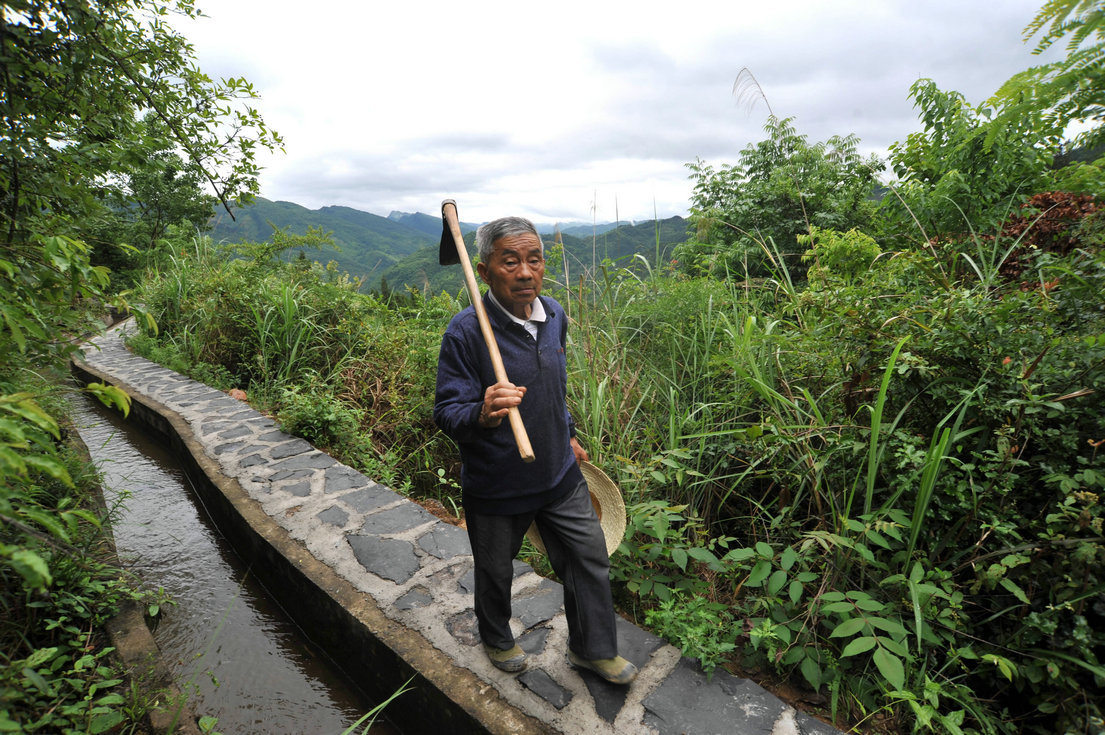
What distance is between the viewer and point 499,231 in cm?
182

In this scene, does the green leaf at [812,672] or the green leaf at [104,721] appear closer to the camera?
the green leaf at [104,721]

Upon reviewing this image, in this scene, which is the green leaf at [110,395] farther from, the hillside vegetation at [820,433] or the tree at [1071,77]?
the tree at [1071,77]

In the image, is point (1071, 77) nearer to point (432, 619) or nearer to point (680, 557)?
point (680, 557)

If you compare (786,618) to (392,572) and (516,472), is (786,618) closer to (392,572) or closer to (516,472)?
(516,472)

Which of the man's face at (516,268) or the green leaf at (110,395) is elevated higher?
the man's face at (516,268)

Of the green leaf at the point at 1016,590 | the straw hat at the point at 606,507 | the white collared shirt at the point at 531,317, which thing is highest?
the white collared shirt at the point at 531,317

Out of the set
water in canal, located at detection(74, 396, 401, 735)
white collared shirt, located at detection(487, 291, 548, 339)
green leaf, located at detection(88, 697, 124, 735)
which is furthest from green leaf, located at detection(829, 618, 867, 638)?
green leaf, located at detection(88, 697, 124, 735)

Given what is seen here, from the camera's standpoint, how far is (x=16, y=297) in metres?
1.55

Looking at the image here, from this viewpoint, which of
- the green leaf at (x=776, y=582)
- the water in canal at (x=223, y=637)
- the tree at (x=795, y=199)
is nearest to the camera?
the green leaf at (x=776, y=582)

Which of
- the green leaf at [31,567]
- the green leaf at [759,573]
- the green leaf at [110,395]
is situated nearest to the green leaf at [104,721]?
the green leaf at [110,395]

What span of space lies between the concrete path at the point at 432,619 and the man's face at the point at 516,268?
1392mm

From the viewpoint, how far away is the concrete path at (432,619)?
1819mm

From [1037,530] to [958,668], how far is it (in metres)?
0.58

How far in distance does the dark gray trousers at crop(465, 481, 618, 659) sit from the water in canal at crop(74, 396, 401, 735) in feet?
3.02
